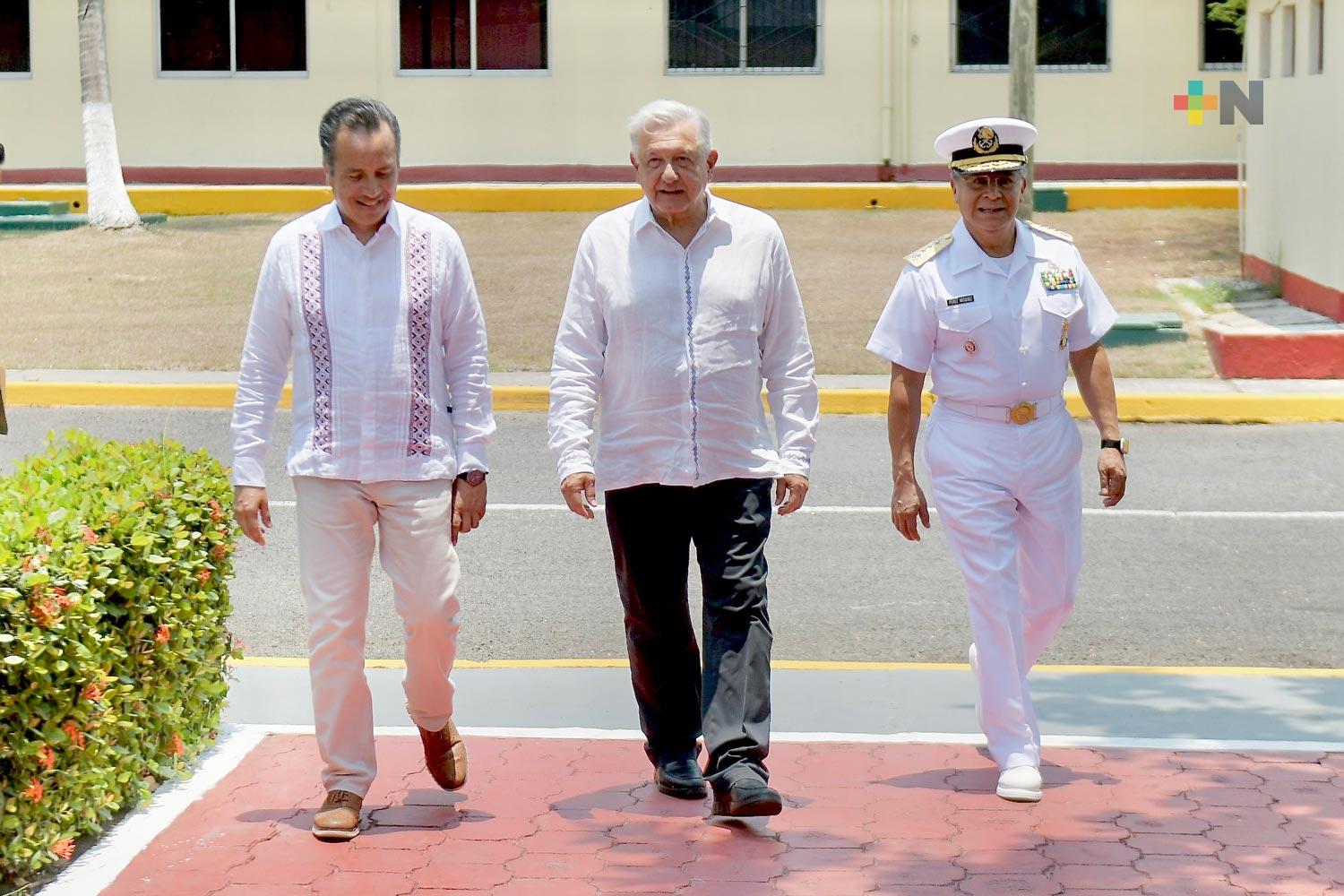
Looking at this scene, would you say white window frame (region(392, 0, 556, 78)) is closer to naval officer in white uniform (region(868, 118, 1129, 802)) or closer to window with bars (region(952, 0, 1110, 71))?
window with bars (region(952, 0, 1110, 71))

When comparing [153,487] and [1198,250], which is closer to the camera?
[153,487]

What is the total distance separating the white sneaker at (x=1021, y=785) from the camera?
518 cm

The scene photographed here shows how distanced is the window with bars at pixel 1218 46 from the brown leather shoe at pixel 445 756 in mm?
21428

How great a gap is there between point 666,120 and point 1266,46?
16.1 meters

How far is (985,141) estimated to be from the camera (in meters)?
5.27

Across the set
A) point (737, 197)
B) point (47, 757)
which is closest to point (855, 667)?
point (47, 757)

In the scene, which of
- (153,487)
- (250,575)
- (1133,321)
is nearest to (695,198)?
(153,487)

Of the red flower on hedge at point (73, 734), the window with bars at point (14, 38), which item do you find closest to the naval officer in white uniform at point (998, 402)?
the red flower on hedge at point (73, 734)

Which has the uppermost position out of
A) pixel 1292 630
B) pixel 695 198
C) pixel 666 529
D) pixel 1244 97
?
pixel 1244 97

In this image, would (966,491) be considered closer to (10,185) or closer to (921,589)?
Result: (921,589)

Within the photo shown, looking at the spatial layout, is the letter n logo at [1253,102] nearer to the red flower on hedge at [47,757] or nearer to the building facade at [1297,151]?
the building facade at [1297,151]

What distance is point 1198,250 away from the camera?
20594 millimetres

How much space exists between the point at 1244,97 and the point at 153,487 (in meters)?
16.6

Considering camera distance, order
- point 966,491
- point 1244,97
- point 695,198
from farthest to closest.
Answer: point 1244,97, point 966,491, point 695,198
